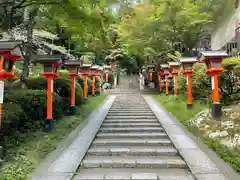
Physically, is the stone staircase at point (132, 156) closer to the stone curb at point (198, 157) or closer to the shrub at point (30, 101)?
the stone curb at point (198, 157)

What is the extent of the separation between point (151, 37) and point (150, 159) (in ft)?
45.9

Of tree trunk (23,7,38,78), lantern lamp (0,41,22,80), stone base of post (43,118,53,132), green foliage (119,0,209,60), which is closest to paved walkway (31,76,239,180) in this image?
stone base of post (43,118,53,132)

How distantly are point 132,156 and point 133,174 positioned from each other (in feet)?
3.52

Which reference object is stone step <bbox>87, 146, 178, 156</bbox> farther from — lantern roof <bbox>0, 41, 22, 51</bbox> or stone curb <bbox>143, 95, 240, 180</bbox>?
lantern roof <bbox>0, 41, 22, 51</bbox>

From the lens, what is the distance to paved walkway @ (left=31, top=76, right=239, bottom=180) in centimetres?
466

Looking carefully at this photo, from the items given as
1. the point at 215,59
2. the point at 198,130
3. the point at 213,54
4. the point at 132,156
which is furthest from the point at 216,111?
the point at 132,156

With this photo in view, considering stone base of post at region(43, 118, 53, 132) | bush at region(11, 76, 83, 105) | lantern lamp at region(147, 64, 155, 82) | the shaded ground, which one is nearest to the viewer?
the shaded ground

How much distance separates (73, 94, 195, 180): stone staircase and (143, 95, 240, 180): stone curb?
0.17 metres

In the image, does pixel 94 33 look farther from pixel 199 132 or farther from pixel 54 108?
pixel 199 132

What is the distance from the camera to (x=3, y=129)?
236 inches

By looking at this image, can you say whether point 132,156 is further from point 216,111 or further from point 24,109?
point 24,109

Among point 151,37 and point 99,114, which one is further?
point 151,37

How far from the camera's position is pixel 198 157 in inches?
211

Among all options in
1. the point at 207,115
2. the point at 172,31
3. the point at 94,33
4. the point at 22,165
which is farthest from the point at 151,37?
the point at 22,165
